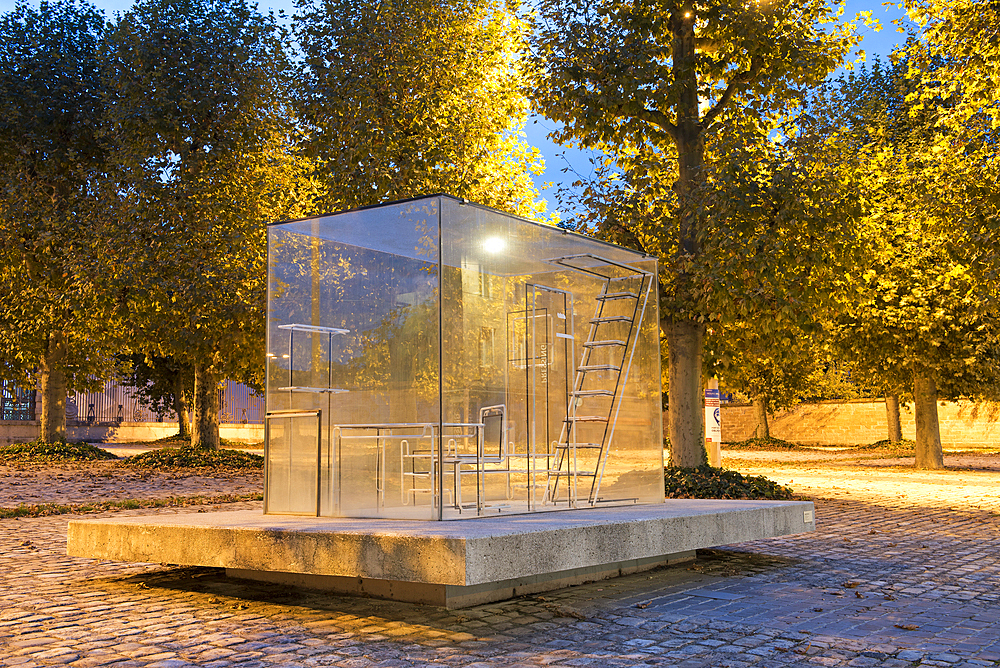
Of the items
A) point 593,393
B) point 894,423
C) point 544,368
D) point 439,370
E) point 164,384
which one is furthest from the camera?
point 164,384

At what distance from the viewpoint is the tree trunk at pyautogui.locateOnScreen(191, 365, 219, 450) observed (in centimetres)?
2591

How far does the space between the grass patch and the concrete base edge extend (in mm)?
7204

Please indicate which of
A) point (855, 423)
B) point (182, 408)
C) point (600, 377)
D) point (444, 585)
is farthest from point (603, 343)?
point (855, 423)

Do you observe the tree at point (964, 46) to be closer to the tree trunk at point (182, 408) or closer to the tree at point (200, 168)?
the tree at point (200, 168)

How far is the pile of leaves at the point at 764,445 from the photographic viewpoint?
44812 millimetres

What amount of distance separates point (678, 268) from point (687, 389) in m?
2.07

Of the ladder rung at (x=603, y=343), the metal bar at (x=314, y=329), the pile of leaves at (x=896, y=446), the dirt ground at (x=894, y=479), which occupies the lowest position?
the dirt ground at (x=894, y=479)

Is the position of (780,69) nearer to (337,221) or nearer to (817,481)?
A: (337,221)

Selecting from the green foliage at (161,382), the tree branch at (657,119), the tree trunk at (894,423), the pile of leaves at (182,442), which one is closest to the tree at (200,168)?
the tree branch at (657,119)

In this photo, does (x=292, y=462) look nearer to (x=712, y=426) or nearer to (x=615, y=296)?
(x=615, y=296)

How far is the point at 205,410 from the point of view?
26.5 m

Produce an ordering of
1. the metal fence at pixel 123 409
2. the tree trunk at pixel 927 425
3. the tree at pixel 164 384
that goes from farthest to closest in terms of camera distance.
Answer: the metal fence at pixel 123 409
the tree at pixel 164 384
the tree trunk at pixel 927 425

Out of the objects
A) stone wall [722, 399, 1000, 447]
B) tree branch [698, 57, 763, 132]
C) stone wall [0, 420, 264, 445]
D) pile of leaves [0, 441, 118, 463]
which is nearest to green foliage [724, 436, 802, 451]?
stone wall [722, 399, 1000, 447]

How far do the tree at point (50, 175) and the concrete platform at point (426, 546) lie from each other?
1658 cm
